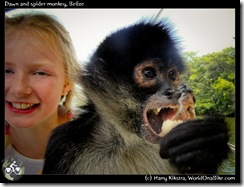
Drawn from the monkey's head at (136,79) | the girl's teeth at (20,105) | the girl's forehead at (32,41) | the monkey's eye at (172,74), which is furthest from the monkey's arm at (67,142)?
the monkey's eye at (172,74)

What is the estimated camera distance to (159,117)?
2.14 meters

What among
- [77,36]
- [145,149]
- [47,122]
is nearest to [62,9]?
[77,36]

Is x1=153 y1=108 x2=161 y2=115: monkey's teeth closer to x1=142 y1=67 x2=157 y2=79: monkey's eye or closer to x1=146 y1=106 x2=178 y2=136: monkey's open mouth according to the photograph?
x1=146 y1=106 x2=178 y2=136: monkey's open mouth

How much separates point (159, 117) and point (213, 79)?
0.56 m

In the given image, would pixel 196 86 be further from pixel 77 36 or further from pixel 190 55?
pixel 77 36

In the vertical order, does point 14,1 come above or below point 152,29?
above

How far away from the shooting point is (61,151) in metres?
2.20

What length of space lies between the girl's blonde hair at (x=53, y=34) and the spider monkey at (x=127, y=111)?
0.37ft

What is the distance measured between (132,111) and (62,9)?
92 centimetres

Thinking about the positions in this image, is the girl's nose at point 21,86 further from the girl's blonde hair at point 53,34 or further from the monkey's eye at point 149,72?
the monkey's eye at point 149,72

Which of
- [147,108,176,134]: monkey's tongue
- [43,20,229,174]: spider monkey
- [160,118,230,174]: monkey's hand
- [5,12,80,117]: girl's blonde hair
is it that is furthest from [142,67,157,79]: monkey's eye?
[5,12,80,117]: girl's blonde hair

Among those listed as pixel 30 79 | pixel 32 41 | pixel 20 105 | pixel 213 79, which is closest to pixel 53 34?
pixel 32 41

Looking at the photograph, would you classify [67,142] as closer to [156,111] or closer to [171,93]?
[156,111]

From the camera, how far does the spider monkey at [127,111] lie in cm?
211
